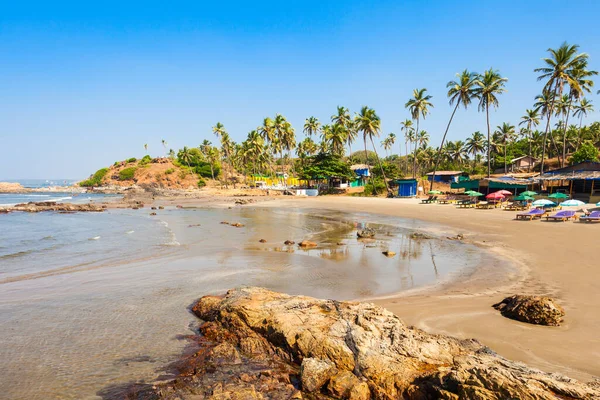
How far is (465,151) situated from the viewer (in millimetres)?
82250

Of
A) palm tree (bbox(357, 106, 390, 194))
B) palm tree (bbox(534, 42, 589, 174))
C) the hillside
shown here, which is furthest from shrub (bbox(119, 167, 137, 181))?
palm tree (bbox(534, 42, 589, 174))

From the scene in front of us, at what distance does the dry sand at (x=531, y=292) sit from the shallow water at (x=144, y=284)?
4.86 ft

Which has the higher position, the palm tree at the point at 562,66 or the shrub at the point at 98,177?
the palm tree at the point at 562,66

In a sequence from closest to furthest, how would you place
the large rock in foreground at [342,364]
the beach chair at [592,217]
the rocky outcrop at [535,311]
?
the large rock in foreground at [342,364] → the rocky outcrop at [535,311] → the beach chair at [592,217]

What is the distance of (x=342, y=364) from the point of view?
5492 millimetres

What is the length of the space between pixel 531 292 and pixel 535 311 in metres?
2.92

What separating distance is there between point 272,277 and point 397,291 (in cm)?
450

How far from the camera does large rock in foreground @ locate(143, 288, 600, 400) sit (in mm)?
4359

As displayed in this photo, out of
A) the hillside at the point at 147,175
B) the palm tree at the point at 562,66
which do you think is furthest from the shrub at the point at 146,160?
the palm tree at the point at 562,66

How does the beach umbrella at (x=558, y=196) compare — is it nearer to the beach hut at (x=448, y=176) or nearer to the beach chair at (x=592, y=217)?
the beach chair at (x=592, y=217)

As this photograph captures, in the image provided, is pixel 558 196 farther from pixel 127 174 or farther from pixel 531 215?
pixel 127 174

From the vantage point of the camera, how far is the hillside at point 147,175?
100500mm

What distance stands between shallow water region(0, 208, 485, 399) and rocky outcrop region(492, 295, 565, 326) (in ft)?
12.1

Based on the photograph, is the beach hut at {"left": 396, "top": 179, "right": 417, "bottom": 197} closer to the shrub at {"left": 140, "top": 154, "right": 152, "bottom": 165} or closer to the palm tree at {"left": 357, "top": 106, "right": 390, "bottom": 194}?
the palm tree at {"left": 357, "top": 106, "right": 390, "bottom": 194}
